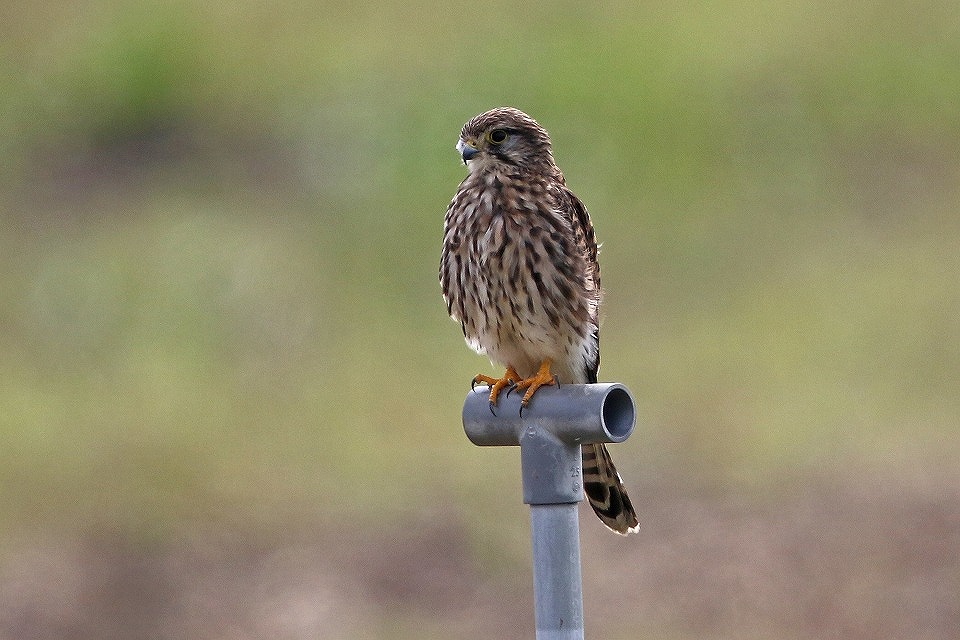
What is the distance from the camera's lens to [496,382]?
398cm

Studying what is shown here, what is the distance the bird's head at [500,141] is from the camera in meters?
4.41

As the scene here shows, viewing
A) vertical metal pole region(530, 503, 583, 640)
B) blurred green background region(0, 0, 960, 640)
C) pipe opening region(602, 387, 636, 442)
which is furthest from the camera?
blurred green background region(0, 0, 960, 640)

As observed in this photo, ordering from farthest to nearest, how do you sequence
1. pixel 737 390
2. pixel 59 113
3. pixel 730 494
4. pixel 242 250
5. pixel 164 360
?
pixel 59 113 < pixel 242 250 < pixel 164 360 < pixel 737 390 < pixel 730 494

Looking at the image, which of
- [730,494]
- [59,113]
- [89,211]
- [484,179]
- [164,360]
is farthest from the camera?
[59,113]

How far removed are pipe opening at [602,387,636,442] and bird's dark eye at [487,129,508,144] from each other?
1329 millimetres

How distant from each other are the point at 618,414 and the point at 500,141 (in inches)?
53.4

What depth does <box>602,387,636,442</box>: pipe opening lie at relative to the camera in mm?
3244

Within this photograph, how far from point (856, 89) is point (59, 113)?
606 centimetres

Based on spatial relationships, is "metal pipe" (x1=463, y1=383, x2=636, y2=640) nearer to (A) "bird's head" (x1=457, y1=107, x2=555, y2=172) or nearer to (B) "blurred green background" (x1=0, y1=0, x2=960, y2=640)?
(A) "bird's head" (x1=457, y1=107, x2=555, y2=172)

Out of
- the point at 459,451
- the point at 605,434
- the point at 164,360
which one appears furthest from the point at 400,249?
the point at 605,434

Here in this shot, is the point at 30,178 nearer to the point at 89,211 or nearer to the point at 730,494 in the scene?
the point at 89,211

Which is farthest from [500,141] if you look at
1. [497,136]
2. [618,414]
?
[618,414]

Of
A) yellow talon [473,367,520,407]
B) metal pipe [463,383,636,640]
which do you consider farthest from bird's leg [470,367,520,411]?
metal pipe [463,383,636,640]

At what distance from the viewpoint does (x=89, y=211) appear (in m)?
11.2
